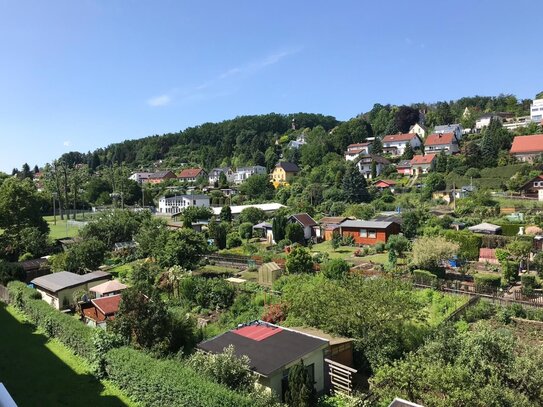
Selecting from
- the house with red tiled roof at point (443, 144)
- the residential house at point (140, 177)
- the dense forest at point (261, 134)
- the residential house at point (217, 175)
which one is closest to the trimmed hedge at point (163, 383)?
the house with red tiled roof at point (443, 144)

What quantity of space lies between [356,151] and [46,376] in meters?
79.7

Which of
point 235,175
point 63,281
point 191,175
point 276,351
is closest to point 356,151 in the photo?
point 235,175

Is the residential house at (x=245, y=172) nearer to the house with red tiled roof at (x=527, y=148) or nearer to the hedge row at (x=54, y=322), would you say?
the house with red tiled roof at (x=527, y=148)

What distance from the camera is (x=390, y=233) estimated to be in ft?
128

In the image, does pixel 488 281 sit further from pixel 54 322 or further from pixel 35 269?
pixel 35 269

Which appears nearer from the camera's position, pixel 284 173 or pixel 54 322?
pixel 54 322

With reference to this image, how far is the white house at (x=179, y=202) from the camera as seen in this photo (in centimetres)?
7500

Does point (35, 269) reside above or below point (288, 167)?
below

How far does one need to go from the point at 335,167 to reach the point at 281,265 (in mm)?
48033

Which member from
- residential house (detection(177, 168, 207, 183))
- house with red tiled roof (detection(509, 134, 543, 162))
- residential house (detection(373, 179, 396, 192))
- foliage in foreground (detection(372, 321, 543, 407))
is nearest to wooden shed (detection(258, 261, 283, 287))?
foliage in foreground (detection(372, 321, 543, 407))

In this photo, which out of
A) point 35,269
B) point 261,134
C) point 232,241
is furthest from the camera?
point 261,134

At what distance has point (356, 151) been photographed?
89000 mm

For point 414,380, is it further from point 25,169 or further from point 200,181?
point 25,169

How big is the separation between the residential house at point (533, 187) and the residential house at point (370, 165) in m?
27.0
